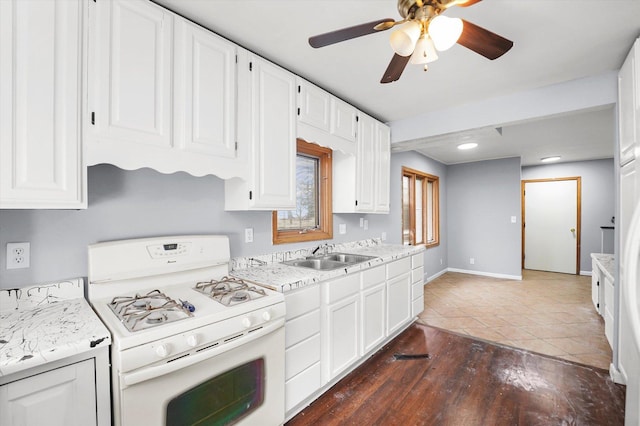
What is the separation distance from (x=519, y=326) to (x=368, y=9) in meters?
3.59

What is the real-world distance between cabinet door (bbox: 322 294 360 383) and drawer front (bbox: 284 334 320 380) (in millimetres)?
100

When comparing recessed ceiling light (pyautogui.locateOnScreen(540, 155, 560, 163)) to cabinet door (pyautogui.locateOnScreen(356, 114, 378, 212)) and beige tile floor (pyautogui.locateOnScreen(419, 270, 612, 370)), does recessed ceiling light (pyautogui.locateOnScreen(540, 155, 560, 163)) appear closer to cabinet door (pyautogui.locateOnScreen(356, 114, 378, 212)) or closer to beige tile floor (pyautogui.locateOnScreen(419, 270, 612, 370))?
beige tile floor (pyautogui.locateOnScreen(419, 270, 612, 370))

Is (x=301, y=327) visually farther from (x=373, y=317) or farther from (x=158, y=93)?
(x=158, y=93)

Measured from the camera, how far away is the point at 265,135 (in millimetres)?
2029

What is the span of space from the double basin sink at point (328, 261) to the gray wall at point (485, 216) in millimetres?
4138

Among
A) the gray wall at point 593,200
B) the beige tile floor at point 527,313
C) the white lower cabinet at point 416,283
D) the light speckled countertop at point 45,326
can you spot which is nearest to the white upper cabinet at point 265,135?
the light speckled countertop at point 45,326

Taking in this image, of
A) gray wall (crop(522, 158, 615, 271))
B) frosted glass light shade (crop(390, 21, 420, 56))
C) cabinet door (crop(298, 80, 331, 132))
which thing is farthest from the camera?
gray wall (crop(522, 158, 615, 271))

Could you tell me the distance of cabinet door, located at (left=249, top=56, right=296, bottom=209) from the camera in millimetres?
1977

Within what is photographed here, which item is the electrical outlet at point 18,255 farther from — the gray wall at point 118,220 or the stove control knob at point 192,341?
the stove control knob at point 192,341

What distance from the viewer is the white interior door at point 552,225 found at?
590cm

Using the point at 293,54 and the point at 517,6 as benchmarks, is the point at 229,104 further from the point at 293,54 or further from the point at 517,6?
the point at 517,6

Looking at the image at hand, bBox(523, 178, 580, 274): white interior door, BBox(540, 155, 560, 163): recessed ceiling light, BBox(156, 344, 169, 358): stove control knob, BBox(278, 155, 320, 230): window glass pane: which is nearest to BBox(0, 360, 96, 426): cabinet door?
BBox(156, 344, 169, 358): stove control knob

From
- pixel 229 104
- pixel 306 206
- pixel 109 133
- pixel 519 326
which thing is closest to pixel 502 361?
pixel 519 326

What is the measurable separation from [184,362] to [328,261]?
65.1 inches
